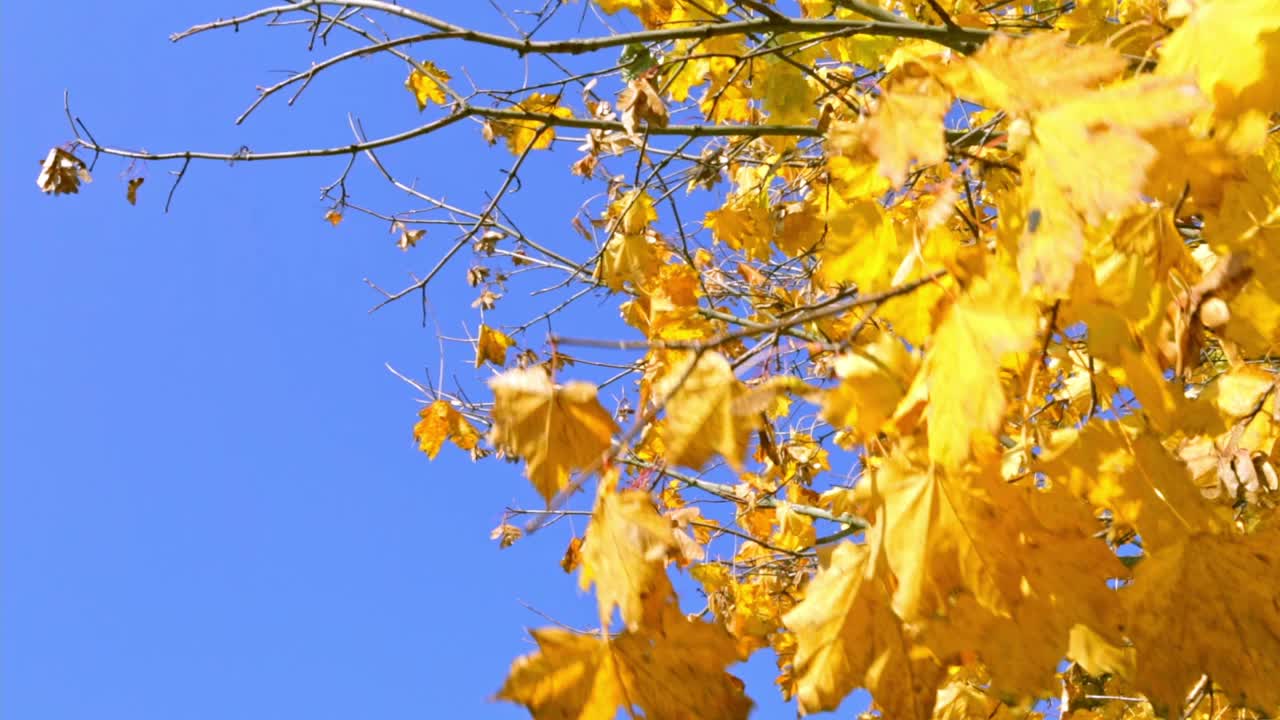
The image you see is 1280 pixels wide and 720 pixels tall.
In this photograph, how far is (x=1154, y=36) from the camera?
1.24 meters

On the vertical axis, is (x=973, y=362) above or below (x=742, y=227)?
below

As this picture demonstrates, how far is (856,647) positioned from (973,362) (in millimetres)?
413

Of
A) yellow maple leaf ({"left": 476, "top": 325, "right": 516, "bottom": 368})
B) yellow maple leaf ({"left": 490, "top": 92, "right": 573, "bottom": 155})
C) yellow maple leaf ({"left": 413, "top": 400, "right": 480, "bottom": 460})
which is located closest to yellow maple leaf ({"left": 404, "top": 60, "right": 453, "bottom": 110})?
yellow maple leaf ({"left": 490, "top": 92, "right": 573, "bottom": 155})

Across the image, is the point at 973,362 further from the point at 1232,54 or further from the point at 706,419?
the point at 1232,54

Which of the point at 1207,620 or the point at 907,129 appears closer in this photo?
the point at 907,129

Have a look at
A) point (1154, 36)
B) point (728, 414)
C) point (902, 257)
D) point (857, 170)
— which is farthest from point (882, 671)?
point (1154, 36)

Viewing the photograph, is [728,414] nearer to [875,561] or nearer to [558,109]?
[875,561]

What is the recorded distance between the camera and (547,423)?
1028 millimetres

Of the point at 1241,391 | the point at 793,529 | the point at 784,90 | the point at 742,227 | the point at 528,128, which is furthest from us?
the point at 742,227

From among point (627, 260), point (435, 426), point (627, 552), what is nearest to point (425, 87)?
point (627, 260)

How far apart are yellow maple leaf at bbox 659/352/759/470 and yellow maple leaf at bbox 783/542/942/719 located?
0.72 feet

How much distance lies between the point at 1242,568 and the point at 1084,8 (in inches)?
57.7

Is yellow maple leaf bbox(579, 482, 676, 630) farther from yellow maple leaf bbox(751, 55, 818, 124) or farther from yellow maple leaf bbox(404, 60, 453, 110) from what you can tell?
yellow maple leaf bbox(404, 60, 453, 110)

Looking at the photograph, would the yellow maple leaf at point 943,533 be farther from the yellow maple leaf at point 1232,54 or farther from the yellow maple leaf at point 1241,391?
the yellow maple leaf at point 1241,391
